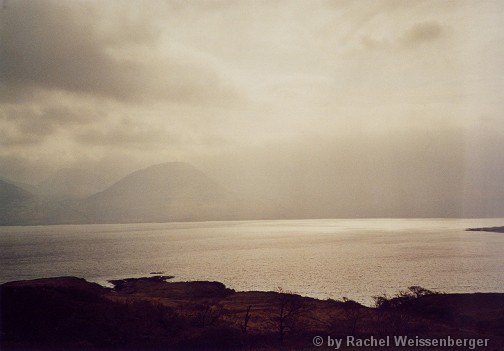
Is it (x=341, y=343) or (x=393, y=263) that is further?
(x=393, y=263)

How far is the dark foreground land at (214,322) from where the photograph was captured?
39.8 m

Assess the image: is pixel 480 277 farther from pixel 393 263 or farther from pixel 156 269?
pixel 156 269

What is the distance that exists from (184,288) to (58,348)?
43528 millimetres

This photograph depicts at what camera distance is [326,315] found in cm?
5388

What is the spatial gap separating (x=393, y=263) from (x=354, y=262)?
13.5 meters

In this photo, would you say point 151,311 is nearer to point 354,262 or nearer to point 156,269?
point 156,269

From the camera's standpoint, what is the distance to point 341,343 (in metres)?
40.9

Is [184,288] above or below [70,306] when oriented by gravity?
below

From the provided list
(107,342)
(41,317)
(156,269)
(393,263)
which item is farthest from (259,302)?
(393,263)

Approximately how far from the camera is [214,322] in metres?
47.3

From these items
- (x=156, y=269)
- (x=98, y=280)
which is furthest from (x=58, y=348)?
(x=156, y=269)

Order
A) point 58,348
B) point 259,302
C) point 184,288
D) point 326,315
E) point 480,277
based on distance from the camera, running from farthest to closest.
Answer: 1. point 480,277
2. point 184,288
3. point 259,302
4. point 326,315
5. point 58,348

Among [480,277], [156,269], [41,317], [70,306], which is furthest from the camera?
[156,269]

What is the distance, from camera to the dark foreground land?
3978cm
